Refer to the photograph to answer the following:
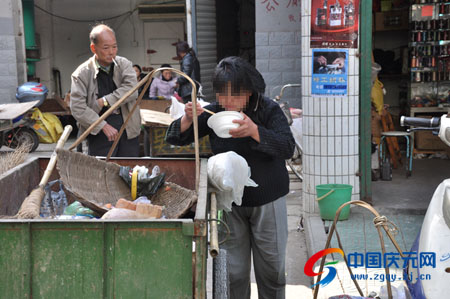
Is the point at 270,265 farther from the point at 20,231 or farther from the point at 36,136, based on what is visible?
the point at 36,136

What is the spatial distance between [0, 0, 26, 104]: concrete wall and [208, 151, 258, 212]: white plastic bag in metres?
10.7

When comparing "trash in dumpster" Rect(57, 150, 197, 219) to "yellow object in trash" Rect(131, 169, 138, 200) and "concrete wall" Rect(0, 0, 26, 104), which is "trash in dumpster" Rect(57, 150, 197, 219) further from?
"concrete wall" Rect(0, 0, 26, 104)

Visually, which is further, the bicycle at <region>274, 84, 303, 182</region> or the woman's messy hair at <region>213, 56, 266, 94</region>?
the bicycle at <region>274, 84, 303, 182</region>

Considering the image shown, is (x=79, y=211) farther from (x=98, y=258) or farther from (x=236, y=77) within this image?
(x=236, y=77)

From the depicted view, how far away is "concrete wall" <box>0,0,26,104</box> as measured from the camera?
1304cm

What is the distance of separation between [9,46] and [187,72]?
433cm

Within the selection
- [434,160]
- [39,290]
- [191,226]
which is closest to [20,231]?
[39,290]

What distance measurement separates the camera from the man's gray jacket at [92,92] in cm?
555

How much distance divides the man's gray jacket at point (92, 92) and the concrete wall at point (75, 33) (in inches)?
409

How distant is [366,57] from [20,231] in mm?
4767

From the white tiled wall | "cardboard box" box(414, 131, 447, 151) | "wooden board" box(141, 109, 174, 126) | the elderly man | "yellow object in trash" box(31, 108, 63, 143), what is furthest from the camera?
"yellow object in trash" box(31, 108, 63, 143)

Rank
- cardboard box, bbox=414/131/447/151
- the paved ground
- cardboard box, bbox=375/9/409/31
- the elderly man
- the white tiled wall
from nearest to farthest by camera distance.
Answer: the paved ground < the elderly man < the white tiled wall < cardboard box, bbox=414/131/447/151 < cardboard box, bbox=375/9/409/31

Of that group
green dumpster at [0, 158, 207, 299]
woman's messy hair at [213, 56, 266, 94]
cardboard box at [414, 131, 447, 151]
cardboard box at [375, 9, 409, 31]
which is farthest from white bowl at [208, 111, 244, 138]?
cardboard box at [375, 9, 409, 31]

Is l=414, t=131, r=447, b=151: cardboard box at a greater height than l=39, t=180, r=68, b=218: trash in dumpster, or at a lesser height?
lesser
